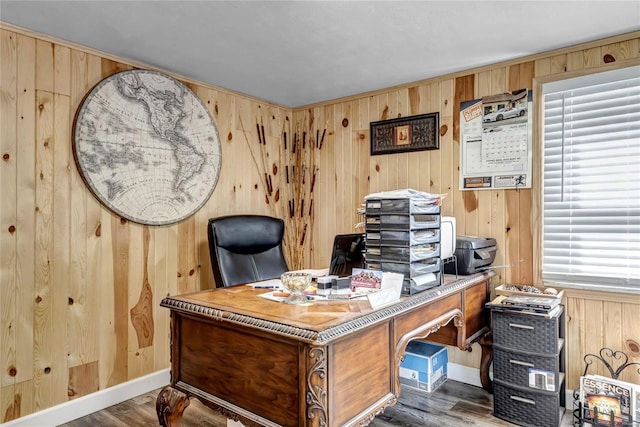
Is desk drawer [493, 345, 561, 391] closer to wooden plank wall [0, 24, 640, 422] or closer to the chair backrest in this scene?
wooden plank wall [0, 24, 640, 422]

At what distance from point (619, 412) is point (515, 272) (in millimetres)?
875

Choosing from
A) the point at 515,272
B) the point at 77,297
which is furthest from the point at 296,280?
the point at 515,272

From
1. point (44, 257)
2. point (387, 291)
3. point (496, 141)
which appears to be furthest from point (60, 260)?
point (496, 141)

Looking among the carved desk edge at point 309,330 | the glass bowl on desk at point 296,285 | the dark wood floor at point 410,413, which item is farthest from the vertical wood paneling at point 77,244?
the glass bowl on desk at point 296,285

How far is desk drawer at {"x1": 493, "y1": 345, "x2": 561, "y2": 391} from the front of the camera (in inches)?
79.6

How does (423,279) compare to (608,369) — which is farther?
(608,369)

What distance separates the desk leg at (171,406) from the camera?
1.59 metres

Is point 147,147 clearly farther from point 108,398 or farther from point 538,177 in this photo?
point 538,177

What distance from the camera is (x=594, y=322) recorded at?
227cm

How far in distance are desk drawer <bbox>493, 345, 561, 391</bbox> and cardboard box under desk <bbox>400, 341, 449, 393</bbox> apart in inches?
16.4

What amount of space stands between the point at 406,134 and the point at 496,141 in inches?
25.7

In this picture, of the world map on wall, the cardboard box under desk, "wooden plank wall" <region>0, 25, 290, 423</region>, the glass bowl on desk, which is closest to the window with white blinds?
the cardboard box under desk

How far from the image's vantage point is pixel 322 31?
208cm

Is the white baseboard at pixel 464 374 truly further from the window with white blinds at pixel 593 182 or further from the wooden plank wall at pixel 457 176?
the window with white blinds at pixel 593 182
